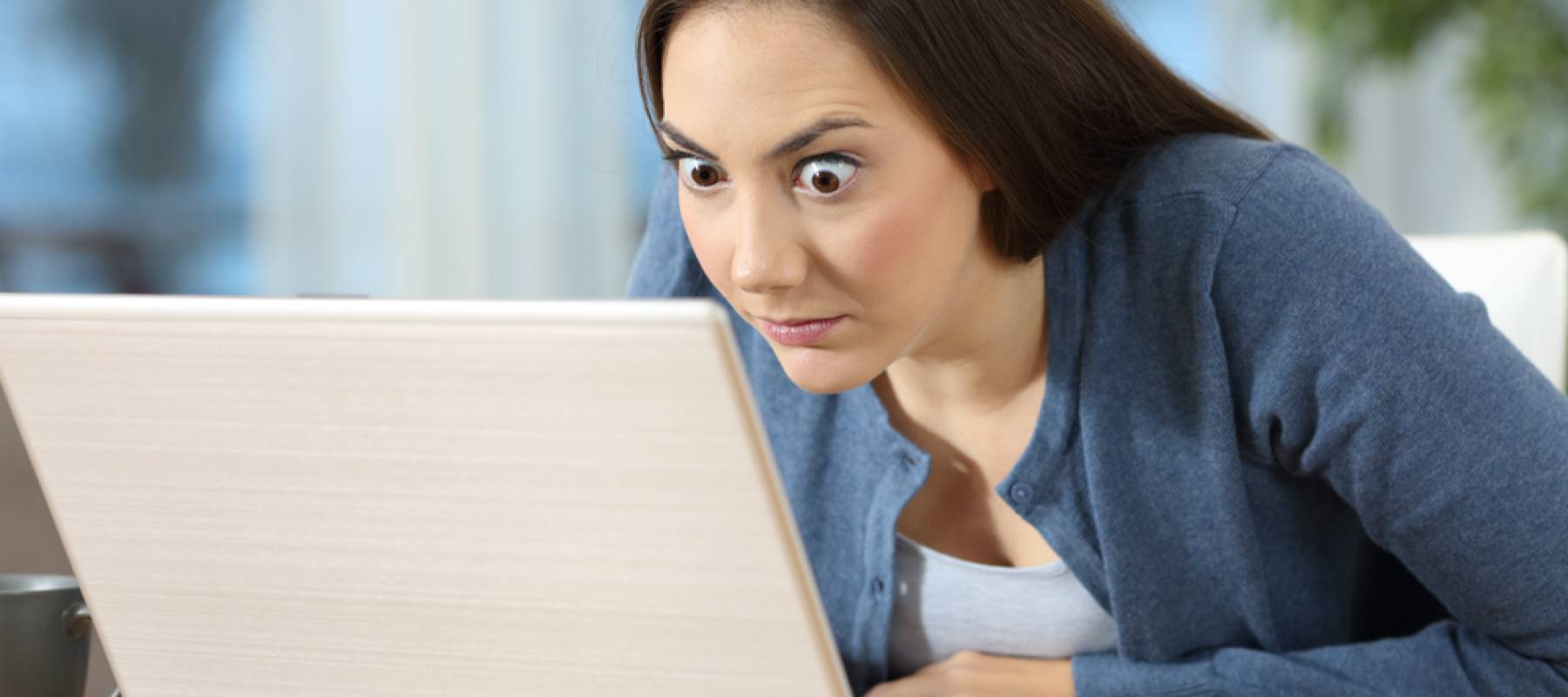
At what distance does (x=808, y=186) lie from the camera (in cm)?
74

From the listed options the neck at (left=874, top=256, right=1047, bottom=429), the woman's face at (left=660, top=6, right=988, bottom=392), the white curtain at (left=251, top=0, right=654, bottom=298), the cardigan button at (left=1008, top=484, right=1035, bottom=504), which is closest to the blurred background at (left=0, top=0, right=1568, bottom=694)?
the white curtain at (left=251, top=0, right=654, bottom=298)

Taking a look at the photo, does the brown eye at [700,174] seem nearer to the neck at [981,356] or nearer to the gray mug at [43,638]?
the neck at [981,356]

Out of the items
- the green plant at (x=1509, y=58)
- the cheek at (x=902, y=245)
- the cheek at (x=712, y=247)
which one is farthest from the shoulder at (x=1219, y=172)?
the green plant at (x=1509, y=58)

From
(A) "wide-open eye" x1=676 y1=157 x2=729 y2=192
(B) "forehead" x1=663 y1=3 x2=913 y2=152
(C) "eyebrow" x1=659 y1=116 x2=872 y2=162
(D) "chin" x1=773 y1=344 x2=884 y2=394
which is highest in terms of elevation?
(B) "forehead" x1=663 y1=3 x2=913 y2=152

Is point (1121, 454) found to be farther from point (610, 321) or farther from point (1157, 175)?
point (610, 321)

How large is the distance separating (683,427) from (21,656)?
14.4 inches

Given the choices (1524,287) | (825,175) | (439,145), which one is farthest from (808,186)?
(439,145)

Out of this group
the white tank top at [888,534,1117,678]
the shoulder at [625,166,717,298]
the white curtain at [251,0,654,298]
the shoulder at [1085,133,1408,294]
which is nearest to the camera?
the shoulder at [1085,133,1408,294]

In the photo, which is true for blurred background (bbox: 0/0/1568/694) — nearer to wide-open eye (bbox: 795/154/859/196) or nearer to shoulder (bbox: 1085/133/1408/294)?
shoulder (bbox: 1085/133/1408/294)

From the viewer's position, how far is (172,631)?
59 cm

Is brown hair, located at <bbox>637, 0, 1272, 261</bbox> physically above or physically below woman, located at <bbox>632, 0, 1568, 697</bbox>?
above

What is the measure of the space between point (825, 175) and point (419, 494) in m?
0.29

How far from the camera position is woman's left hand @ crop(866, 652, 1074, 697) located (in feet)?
2.99

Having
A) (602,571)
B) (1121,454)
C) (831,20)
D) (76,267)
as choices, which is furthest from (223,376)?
(76,267)
